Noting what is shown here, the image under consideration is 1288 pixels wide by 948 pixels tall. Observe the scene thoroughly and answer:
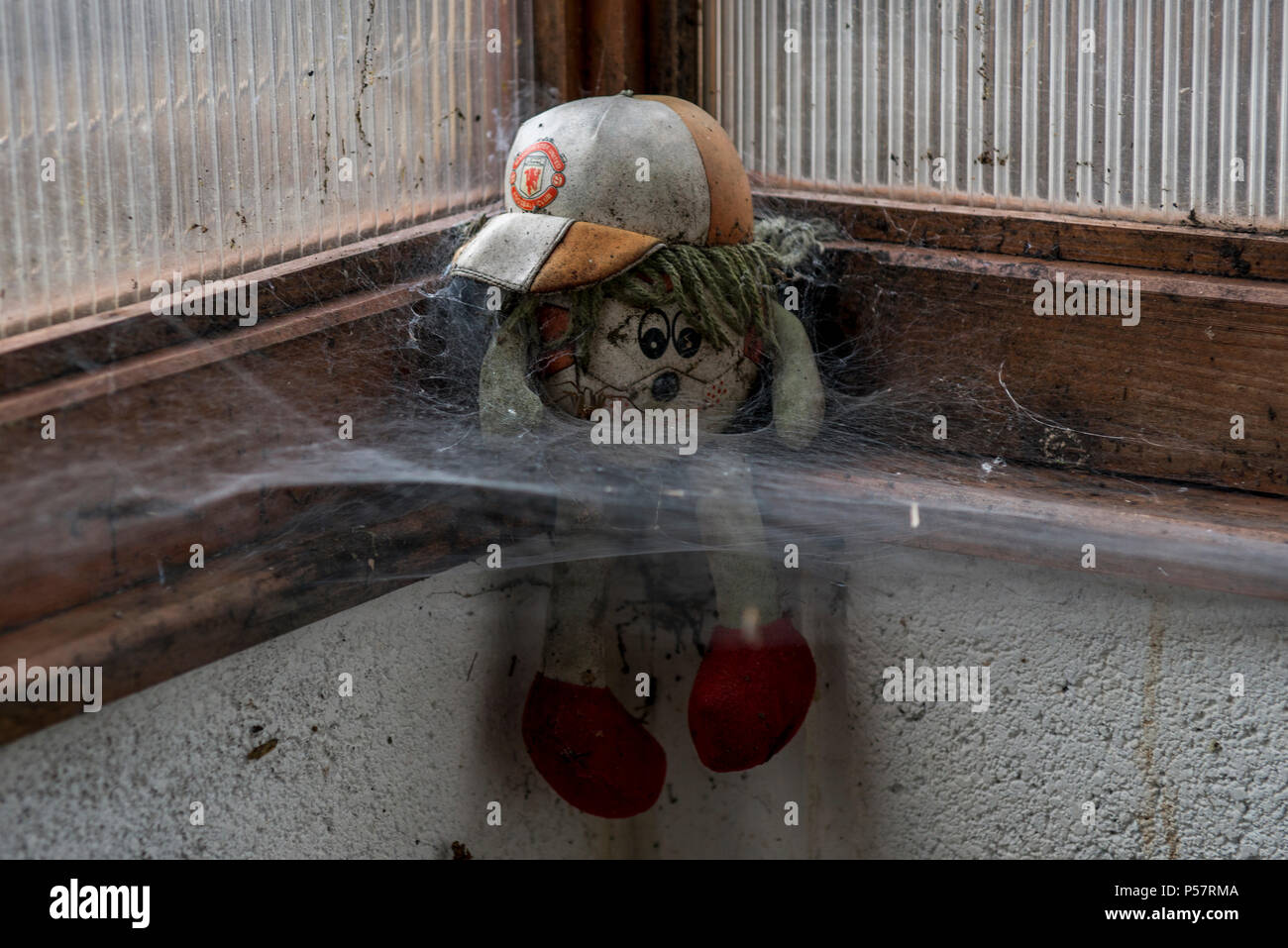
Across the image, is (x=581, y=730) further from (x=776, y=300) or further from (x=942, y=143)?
(x=942, y=143)

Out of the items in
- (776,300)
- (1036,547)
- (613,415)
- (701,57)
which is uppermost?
(701,57)

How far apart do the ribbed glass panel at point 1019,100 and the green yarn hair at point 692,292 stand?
411 mm

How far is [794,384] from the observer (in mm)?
1374

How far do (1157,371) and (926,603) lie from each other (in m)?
0.37

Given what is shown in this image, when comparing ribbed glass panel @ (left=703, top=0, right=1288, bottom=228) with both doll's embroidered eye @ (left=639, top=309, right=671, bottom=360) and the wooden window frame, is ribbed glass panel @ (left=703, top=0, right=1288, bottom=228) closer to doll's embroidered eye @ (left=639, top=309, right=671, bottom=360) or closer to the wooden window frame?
the wooden window frame

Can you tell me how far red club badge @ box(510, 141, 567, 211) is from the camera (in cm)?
129

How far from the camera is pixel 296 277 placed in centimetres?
136

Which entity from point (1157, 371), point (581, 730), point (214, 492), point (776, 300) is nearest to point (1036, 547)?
point (1157, 371)

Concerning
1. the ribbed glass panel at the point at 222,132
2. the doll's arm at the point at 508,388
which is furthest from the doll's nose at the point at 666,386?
the ribbed glass panel at the point at 222,132

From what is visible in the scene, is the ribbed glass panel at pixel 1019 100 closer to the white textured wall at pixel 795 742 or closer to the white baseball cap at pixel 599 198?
the white baseball cap at pixel 599 198

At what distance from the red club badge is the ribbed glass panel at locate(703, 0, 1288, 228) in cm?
50

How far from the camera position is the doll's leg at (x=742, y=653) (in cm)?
128

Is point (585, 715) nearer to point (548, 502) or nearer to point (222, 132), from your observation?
point (548, 502)

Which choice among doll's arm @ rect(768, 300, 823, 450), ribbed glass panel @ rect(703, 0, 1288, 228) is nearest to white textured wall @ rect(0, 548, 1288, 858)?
doll's arm @ rect(768, 300, 823, 450)
